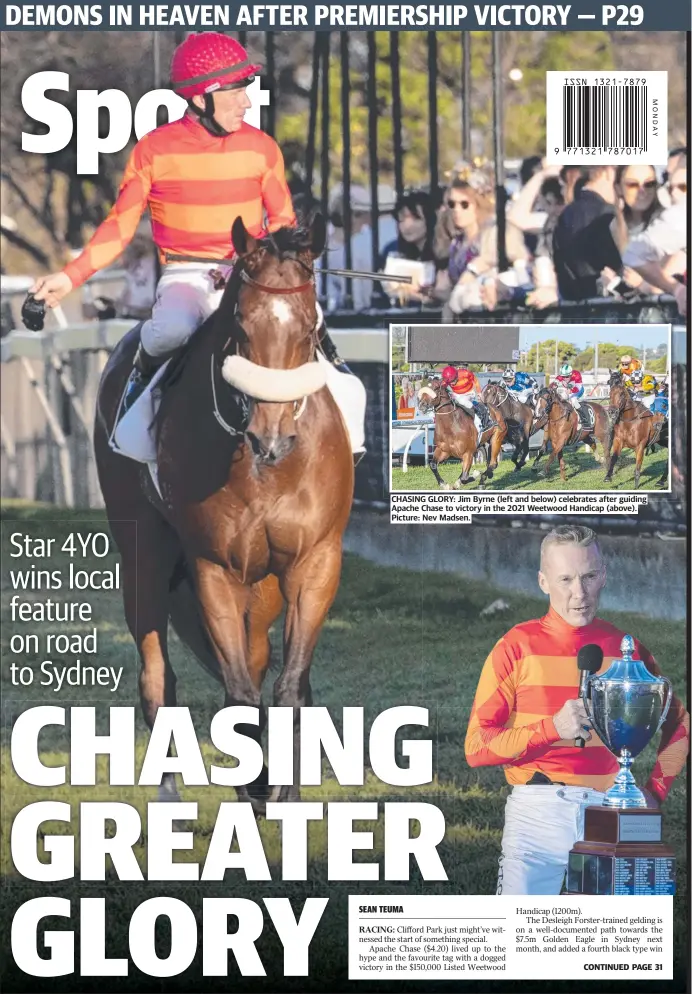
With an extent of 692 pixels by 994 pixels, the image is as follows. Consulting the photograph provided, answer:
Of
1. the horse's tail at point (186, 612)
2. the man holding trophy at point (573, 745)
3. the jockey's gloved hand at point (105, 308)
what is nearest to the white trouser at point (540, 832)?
the man holding trophy at point (573, 745)

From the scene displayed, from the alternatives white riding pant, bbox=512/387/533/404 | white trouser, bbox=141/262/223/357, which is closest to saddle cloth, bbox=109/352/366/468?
white trouser, bbox=141/262/223/357

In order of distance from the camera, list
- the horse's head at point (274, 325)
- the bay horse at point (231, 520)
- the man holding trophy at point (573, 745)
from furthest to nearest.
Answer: the man holding trophy at point (573, 745) < the bay horse at point (231, 520) < the horse's head at point (274, 325)

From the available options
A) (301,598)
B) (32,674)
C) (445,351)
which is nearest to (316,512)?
(301,598)

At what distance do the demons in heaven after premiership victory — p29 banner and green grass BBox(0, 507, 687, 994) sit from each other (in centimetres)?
1

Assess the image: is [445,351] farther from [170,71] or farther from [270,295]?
[170,71]

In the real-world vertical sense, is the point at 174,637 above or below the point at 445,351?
below

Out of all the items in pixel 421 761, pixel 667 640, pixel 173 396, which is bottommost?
pixel 421 761

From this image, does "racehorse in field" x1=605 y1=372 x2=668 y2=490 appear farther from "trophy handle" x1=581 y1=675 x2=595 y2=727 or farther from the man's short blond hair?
"trophy handle" x1=581 y1=675 x2=595 y2=727

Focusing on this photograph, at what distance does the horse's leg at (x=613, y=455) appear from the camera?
6.34 meters

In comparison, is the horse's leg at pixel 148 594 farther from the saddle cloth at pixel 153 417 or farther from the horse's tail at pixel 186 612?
the saddle cloth at pixel 153 417

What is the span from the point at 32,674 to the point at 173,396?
1.09 m

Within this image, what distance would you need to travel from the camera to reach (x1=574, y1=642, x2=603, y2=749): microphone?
6387mm

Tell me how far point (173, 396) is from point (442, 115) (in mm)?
1357

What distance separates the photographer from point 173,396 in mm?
6328
